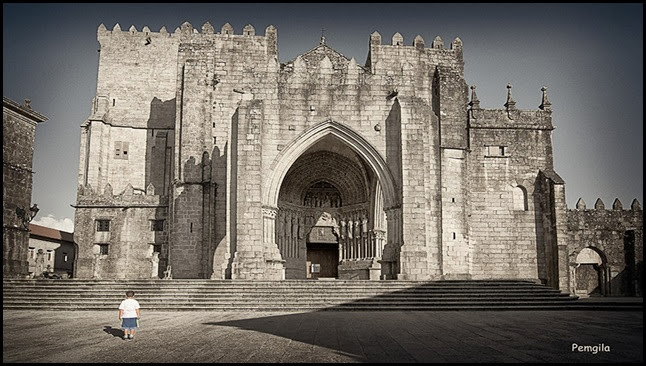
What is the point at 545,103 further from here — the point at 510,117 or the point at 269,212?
the point at 269,212

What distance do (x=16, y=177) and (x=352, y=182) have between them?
47.3 ft

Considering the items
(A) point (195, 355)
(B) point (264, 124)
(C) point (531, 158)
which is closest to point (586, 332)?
(A) point (195, 355)

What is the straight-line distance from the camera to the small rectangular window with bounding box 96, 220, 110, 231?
27448mm

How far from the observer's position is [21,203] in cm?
2505

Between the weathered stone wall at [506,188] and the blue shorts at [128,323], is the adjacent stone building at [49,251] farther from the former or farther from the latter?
the blue shorts at [128,323]

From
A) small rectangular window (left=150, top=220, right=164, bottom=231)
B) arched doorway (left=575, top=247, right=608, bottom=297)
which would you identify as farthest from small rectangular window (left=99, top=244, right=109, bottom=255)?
arched doorway (left=575, top=247, right=608, bottom=297)

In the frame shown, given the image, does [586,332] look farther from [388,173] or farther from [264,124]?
[264,124]

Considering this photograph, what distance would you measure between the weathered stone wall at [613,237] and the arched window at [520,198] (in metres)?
2.42

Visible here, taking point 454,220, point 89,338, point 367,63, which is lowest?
point 89,338

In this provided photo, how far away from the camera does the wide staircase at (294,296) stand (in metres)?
16.6

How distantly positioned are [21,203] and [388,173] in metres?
15.4

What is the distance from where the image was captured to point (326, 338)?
31.1 ft

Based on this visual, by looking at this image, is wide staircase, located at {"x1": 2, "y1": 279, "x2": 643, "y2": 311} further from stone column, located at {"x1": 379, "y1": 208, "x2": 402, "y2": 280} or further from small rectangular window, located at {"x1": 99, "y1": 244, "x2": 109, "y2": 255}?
small rectangular window, located at {"x1": 99, "y1": 244, "x2": 109, "y2": 255}

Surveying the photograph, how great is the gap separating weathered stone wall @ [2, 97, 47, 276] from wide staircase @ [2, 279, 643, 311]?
6051 mm
